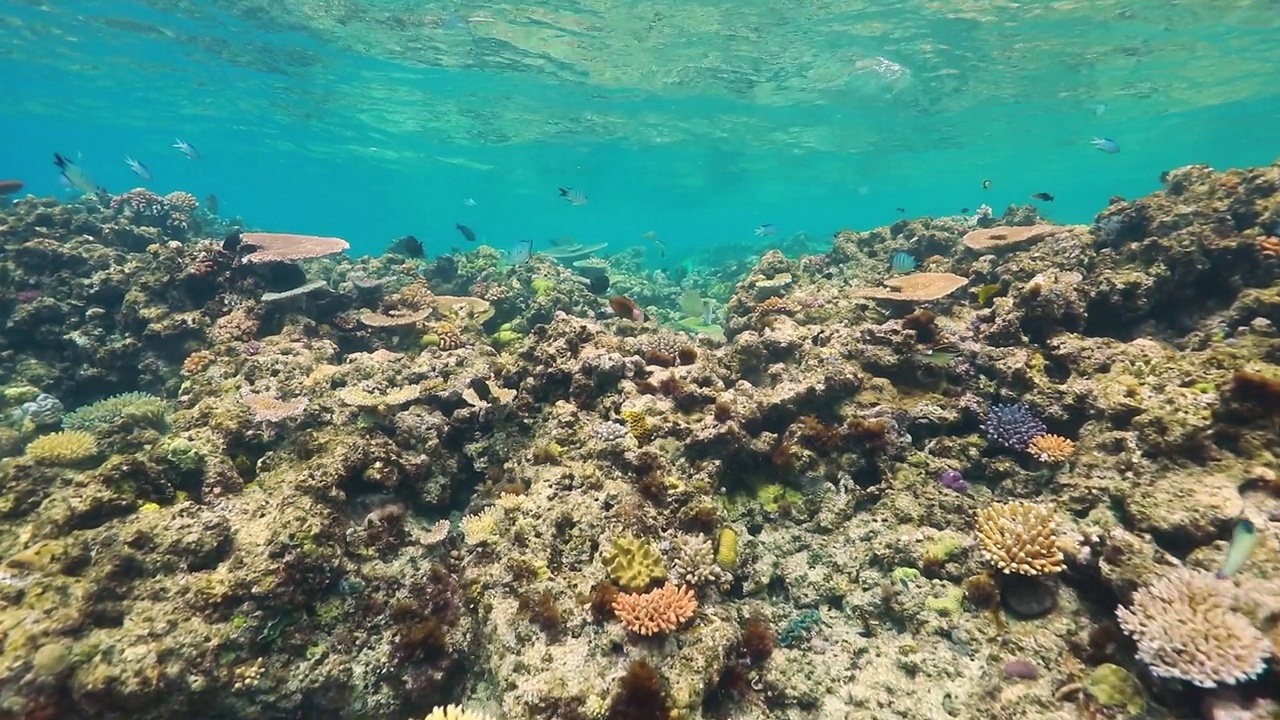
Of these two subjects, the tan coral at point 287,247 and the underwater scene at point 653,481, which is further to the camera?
the tan coral at point 287,247

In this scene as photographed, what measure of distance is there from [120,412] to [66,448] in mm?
2283

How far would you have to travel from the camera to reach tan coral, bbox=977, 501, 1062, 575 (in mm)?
4711

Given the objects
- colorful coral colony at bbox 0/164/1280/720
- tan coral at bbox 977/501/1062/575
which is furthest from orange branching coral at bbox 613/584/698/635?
tan coral at bbox 977/501/1062/575

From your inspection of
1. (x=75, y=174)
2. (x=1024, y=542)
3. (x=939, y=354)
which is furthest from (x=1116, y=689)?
(x=75, y=174)

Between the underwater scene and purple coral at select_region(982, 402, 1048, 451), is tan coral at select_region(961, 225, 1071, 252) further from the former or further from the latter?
purple coral at select_region(982, 402, 1048, 451)

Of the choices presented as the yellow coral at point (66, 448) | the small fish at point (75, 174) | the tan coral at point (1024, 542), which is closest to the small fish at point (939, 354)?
the tan coral at point (1024, 542)

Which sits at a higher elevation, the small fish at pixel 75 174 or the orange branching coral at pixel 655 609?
the orange branching coral at pixel 655 609

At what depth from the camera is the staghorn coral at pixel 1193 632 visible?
11.5ft

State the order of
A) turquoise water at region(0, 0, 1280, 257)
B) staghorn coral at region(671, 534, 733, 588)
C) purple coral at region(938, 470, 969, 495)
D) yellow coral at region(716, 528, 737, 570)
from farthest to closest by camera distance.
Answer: turquoise water at region(0, 0, 1280, 257)
purple coral at region(938, 470, 969, 495)
yellow coral at region(716, 528, 737, 570)
staghorn coral at region(671, 534, 733, 588)

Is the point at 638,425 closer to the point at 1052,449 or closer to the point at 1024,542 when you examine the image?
the point at 1024,542

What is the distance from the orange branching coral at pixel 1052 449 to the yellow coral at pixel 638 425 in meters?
4.15

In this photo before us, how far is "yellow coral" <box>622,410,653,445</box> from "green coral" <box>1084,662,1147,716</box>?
4209 mm

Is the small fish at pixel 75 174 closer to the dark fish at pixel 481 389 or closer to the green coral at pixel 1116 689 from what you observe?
the dark fish at pixel 481 389

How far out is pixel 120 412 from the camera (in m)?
8.20
